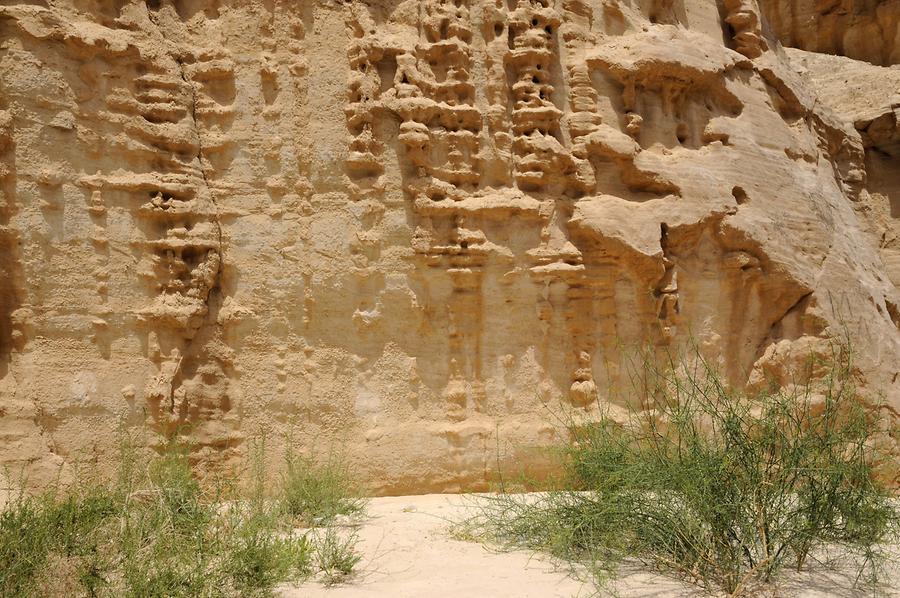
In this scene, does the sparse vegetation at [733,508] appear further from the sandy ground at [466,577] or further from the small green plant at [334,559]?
the small green plant at [334,559]

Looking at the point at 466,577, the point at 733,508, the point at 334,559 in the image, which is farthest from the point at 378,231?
the point at 733,508

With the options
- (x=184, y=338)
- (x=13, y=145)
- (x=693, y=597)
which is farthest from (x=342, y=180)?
(x=693, y=597)

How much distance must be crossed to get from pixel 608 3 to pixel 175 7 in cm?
338

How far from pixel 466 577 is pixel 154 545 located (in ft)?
4.95

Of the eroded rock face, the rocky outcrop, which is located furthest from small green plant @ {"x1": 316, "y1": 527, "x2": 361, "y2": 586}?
the rocky outcrop

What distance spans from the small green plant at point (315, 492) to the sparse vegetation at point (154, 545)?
0.44 feet

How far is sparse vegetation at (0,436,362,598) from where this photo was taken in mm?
3535

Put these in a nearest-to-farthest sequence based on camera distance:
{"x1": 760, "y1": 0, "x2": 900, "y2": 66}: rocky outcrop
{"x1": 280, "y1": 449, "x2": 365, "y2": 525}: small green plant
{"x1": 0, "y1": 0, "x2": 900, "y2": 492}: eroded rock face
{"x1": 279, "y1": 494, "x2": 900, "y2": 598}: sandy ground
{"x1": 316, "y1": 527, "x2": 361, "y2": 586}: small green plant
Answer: {"x1": 279, "y1": 494, "x2": 900, "y2": 598}: sandy ground → {"x1": 316, "y1": 527, "x2": 361, "y2": 586}: small green plant → {"x1": 280, "y1": 449, "x2": 365, "y2": 525}: small green plant → {"x1": 0, "y1": 0, "x2": 900, "y2": 492}: eroded rock face → {"x1": 760, "y1": 0, "x2": 900, "y2": 66}: rocky outcrop

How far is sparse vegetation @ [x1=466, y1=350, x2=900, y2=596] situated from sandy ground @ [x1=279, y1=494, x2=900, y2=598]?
0.11 meters

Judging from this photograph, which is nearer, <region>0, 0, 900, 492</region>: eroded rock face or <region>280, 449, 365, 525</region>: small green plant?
<region>280, 449, 365, 525</region>: small green plant

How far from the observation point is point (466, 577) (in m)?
4.11

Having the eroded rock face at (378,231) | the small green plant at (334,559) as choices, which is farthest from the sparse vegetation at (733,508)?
the eroded rock face at (378,231)

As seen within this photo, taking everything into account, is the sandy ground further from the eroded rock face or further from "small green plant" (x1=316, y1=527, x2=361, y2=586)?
the eroded rock face

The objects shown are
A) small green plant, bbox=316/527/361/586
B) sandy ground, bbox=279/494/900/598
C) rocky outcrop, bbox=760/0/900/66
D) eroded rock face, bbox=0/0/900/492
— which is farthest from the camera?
rocky outcrop, bbox=760/0/900/66
